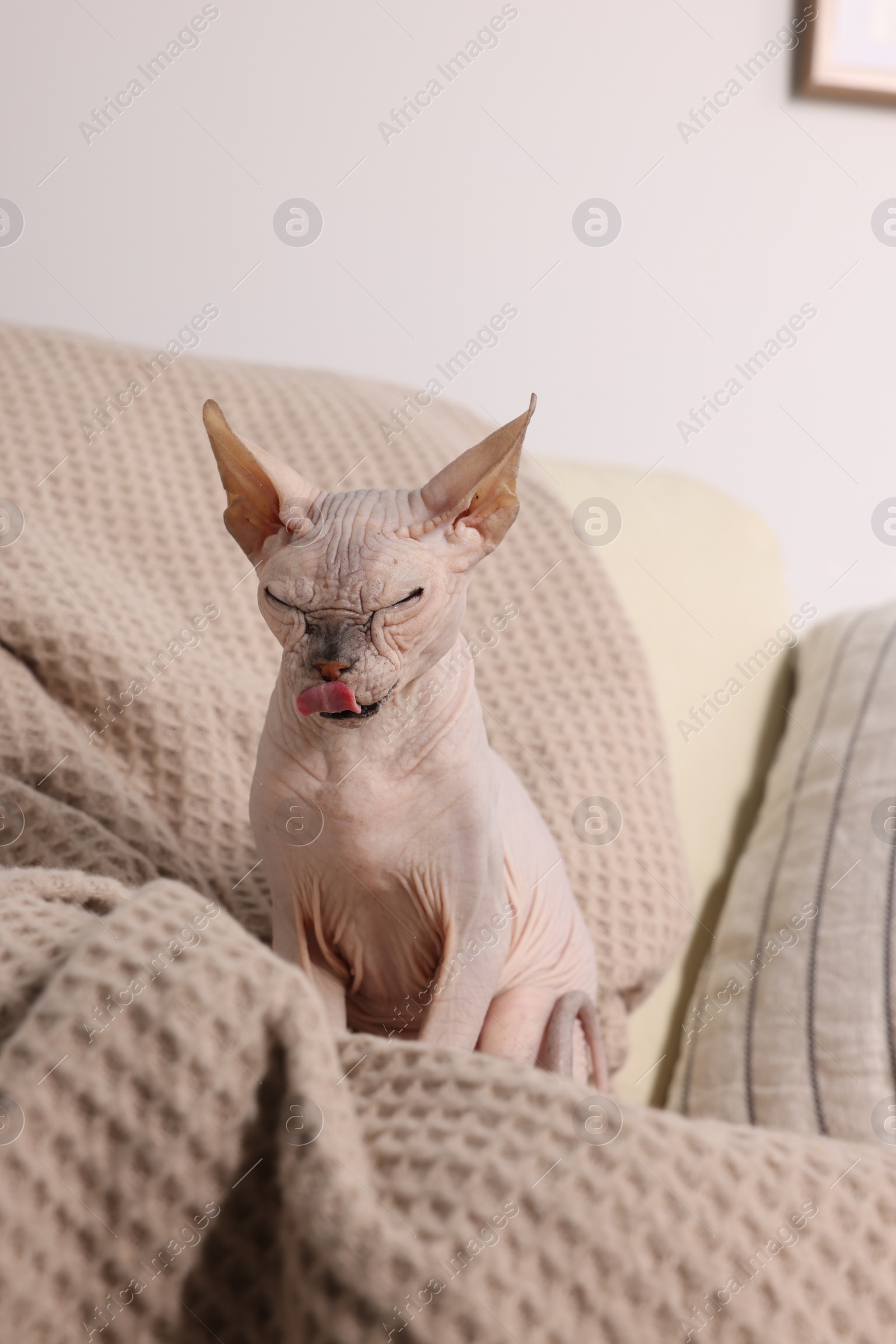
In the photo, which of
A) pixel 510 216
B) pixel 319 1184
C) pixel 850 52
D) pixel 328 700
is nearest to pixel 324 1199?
pixel 319 1184

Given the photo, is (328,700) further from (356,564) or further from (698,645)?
(698,645)

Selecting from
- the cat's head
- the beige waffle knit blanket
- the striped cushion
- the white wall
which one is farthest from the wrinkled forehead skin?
the white wall

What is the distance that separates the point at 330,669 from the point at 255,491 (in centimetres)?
15

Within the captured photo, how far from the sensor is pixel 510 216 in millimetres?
1693

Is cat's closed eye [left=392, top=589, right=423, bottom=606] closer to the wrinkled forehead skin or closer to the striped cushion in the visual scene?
the wrinkled forehead skin

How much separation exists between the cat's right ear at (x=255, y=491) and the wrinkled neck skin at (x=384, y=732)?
9 cm

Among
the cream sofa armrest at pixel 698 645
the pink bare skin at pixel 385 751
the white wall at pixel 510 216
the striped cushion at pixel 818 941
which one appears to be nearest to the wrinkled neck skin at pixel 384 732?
the pink bare skin at pixel 385 751

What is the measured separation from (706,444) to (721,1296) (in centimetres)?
160

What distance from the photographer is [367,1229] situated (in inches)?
17.5

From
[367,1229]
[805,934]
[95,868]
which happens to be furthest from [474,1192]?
[805,934]

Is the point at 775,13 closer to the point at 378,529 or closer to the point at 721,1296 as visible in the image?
the point at 378,529

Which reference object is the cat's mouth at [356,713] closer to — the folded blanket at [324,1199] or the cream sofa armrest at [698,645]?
the folded blanket at [324,1199]

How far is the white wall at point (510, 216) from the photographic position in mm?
1533

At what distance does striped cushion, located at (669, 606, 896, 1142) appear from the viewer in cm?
100
